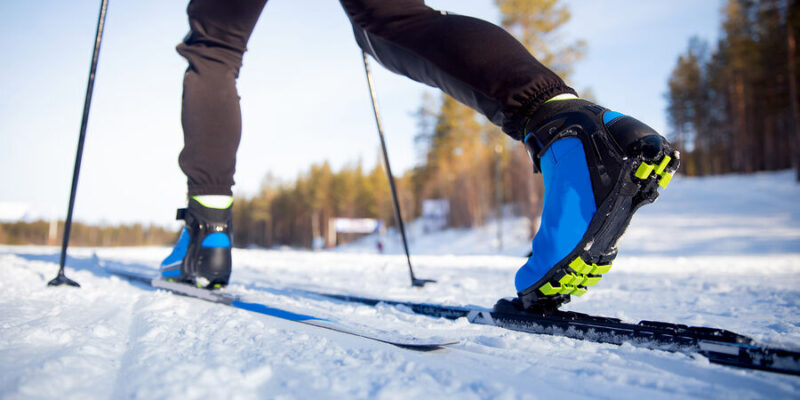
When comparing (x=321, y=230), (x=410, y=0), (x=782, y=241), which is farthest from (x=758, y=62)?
(x=321, y=230)

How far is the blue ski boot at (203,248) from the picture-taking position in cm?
134

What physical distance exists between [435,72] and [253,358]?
0.69m

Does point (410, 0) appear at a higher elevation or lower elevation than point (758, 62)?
lower

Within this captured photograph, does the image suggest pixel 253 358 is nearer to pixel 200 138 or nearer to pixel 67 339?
pixel 67 339

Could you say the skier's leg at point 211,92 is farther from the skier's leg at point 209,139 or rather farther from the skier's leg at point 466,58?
the skier's leg at point 466,58

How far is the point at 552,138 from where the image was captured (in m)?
0.81

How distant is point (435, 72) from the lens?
92 cm

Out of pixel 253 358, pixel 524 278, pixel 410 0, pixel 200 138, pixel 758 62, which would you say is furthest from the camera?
pixel 758 62

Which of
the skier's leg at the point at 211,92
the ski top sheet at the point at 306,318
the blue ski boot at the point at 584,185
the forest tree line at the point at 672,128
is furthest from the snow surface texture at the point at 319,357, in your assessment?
the forest tree line at the point at 672,128

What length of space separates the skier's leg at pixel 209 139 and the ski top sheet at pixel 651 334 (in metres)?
0.83

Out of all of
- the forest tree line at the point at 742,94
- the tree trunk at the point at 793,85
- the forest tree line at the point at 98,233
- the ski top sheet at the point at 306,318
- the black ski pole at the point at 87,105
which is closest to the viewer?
the ski top sheet at the point at 306,318

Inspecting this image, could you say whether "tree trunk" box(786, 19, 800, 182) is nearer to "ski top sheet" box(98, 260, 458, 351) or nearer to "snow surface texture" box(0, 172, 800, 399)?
"snow surface texture" box(0, 172, 800, 399)

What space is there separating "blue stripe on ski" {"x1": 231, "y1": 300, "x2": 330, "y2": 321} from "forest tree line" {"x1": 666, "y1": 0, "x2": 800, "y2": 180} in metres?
19.2

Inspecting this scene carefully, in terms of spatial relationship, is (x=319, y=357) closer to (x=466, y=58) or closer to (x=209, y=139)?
(x=466, y=58)
